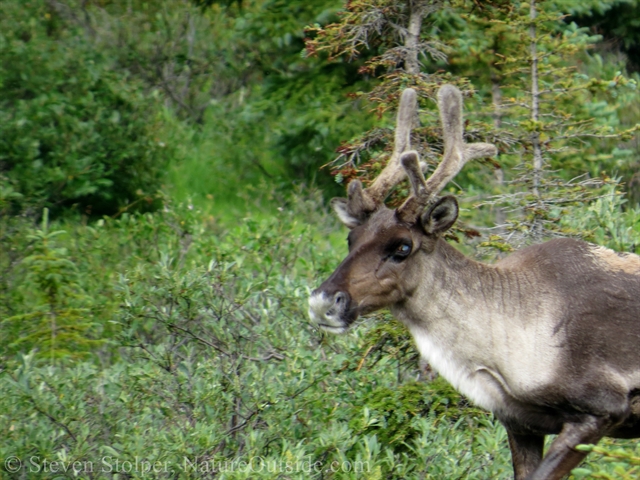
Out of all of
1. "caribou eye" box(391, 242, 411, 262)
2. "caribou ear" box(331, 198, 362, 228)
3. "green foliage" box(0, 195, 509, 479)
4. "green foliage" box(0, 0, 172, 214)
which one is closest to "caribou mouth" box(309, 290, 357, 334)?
"caribou eye" box(391, 242, 411, 262)

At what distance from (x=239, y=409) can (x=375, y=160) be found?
2.02 metres

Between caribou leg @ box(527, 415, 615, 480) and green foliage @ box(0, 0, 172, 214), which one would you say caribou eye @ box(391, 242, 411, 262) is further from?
green foliage @ box(0, 0, 172, 214)

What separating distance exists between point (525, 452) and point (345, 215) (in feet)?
5.75

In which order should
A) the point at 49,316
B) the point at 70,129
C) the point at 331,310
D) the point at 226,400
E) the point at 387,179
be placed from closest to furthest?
the point at 331,310 < the point at 387,179 < the point at 226,400 < the point at 49,316 < the point at 70,129

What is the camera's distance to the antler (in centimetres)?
586

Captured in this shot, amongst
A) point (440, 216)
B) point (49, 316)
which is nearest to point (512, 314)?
point (440, 216)

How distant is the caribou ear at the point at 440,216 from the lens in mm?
5824

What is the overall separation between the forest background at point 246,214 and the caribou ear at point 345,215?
1.15 m

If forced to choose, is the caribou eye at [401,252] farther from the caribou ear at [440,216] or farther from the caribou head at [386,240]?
the caribou ear at [440,216]

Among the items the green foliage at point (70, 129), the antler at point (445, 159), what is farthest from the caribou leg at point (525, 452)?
the green foliage at point (70, 129)

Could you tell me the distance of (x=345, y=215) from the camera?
6172mm

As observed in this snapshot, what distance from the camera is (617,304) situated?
5.78m

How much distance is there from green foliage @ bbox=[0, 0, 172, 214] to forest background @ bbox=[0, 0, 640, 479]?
3 cm

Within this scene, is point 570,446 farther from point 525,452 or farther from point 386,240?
point 386,240
